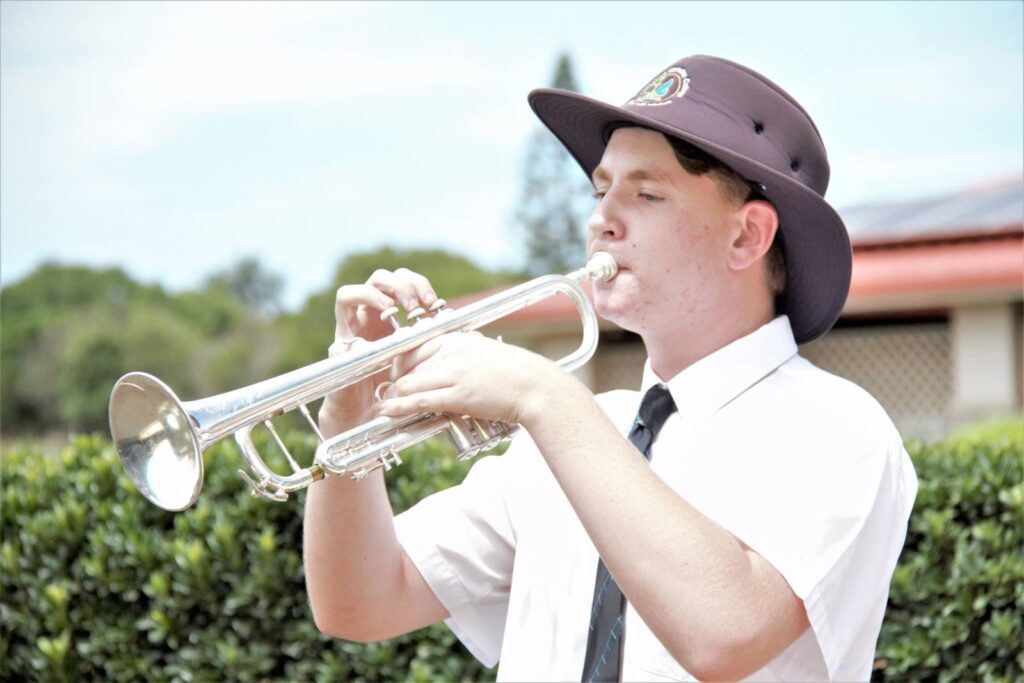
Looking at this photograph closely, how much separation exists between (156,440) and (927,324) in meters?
12.4

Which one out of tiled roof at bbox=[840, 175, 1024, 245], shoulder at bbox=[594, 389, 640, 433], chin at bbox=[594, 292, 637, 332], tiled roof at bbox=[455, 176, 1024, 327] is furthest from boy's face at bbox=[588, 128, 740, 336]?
tiled roof at bbox=[455, 176, 1024, 327]

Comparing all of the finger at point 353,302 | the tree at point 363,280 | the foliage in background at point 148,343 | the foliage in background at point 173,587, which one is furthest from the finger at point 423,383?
the tree at point 363,280

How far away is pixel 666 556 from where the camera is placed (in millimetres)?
1769

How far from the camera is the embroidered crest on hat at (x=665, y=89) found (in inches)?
87.8

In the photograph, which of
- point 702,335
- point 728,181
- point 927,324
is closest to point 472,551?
point 702,335

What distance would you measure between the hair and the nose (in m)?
0.15

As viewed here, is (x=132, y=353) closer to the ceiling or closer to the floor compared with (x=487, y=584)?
closer to the ceiling

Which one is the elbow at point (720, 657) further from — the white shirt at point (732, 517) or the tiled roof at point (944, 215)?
the tiled roof at point (944, 215)

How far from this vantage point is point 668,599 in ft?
5.81

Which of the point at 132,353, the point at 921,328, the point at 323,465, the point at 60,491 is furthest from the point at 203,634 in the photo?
the point at 132,353

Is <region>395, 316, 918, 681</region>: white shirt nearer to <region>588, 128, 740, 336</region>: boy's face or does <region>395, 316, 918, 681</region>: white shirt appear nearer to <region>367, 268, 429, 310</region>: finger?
<region>588, 128, 740, 336</region>: boy's face

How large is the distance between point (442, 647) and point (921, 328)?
10612 millimetres

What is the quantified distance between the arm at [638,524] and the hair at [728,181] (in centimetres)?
51

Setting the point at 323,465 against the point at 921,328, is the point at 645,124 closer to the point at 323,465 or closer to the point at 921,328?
the point at 323,465
